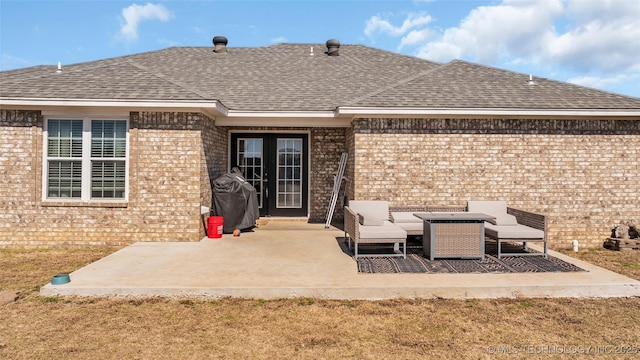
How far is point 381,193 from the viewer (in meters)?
9.11

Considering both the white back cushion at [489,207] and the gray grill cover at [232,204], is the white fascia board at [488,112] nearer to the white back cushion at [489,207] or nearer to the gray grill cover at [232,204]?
the white back cushion at [489,207]

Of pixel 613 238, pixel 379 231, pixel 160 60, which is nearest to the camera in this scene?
pixel 379 231

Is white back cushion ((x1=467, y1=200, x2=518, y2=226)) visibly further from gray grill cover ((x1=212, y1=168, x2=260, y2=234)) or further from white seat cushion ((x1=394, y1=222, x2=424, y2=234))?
gray grill cover ((x1=212, y1=168, x2=260, y2=234))

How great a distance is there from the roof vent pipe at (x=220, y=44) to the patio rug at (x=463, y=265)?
1058cm

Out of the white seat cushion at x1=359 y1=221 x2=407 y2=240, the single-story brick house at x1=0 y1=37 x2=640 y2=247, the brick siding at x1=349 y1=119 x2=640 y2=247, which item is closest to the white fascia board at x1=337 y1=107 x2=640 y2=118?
the single-story brick house at x1=0 y1=37 x2=640 y2=247

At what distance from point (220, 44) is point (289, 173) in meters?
6.57

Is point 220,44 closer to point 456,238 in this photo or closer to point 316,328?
point 456,238

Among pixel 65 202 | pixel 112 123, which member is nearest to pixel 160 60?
pixel 112 123

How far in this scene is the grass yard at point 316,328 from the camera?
3.77 m

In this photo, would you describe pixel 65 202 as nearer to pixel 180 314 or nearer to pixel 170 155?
pixel 170 155

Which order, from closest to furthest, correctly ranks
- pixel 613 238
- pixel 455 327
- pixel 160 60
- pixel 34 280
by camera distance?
pixel 455 327, pixel 34 280, pixel 613 238, pixel 160 60

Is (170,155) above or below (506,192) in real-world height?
above

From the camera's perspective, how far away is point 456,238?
6820mm

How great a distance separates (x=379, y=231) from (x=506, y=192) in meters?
4.08
